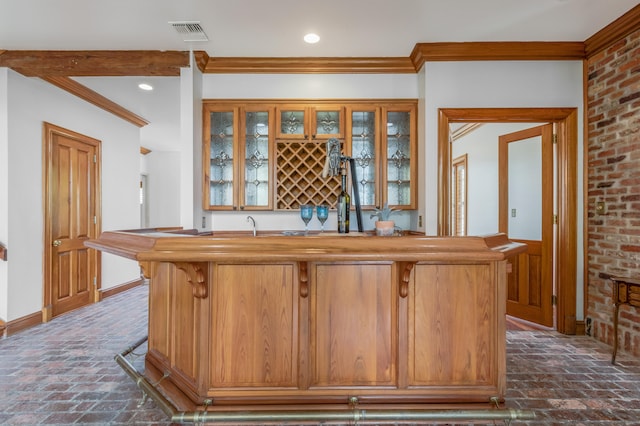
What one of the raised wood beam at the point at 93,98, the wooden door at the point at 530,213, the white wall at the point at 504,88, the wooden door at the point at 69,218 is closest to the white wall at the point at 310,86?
the white wall at the point at 504,88

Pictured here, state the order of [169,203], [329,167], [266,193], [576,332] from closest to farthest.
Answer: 1. [329,167]
2. [576,332]
3. [266,193]
4. [169,203]

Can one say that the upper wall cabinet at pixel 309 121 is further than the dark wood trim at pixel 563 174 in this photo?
Yes

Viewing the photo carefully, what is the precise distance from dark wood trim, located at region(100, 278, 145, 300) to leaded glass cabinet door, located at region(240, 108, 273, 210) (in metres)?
2.62

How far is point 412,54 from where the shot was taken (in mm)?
3281

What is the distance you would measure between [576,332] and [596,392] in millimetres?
1201

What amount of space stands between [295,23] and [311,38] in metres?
0.26

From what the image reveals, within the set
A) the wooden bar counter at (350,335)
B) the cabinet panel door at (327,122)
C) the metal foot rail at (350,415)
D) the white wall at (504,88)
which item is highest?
the white wall at (504,88)

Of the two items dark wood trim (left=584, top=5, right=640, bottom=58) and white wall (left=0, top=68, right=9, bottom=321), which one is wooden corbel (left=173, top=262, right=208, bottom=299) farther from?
→ dark wood trim (left=584, top=5, right=640, bottom=58)

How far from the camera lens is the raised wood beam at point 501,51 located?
10.1 ft

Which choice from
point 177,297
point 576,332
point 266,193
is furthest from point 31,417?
point 576,332

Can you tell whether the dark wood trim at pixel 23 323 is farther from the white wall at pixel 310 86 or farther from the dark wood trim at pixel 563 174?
the dark wood trim at pixel 563 174

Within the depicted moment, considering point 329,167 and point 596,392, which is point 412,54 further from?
point 596,392

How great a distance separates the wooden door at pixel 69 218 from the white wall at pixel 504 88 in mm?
3906

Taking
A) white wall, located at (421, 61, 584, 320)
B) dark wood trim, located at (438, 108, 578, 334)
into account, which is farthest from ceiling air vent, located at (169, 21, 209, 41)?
dark wood trim, located at (438, 108, 578, 334)
